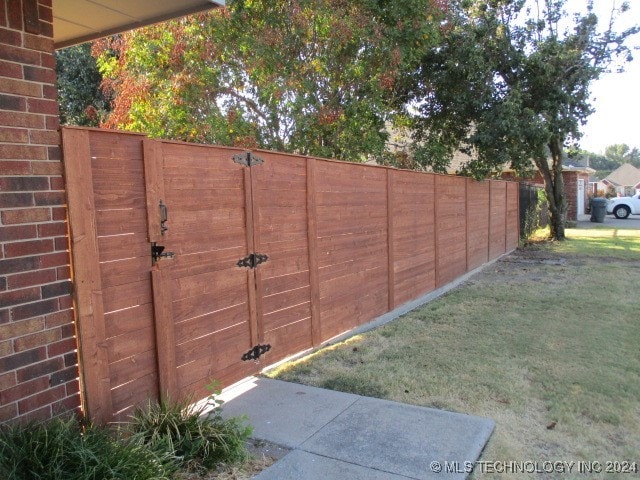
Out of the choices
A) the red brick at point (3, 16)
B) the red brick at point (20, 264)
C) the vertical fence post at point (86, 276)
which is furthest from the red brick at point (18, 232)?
the red brick at point (3, 16)

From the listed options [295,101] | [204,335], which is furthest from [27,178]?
[295,101]

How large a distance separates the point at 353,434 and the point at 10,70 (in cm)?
317

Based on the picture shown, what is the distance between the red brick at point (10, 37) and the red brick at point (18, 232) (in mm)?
978

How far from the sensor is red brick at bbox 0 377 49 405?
272cm

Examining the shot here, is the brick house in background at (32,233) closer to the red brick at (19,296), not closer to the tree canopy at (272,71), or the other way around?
the red brick at (19,296)

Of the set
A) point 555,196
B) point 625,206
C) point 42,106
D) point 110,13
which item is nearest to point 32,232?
point 42,106

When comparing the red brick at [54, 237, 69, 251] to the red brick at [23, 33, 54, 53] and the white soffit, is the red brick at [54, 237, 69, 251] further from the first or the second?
the white soffit

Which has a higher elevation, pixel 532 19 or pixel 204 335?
pixel 532 19

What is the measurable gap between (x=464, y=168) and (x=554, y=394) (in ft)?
28.6

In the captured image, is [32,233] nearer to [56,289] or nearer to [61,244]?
[61,244]

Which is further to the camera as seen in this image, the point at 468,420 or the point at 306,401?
the point at 306,401

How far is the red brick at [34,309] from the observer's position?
279 centimetres

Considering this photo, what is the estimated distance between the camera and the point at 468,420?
4.03 metres

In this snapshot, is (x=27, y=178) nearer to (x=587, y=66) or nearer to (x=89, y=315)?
(x=89, y=315)
